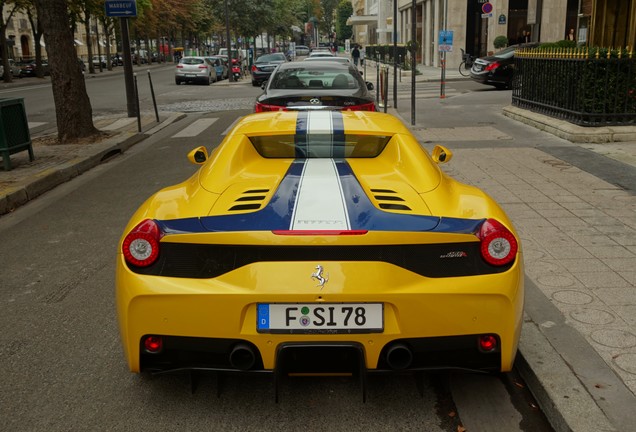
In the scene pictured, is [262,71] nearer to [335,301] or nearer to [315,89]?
[315,89]

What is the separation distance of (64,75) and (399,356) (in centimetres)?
1193

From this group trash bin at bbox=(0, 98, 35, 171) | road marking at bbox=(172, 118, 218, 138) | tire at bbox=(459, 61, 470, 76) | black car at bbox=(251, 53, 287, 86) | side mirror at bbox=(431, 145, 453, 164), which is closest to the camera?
side mirror at bbox=(431, 145, 453, 164)

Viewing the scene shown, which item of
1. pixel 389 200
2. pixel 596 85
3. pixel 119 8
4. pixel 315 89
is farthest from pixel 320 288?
pixel 119 8

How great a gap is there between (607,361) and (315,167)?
74.3 inches

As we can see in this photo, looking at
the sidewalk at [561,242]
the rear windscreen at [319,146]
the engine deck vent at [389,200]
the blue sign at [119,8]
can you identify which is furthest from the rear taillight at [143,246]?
the blue sign at [119,8]

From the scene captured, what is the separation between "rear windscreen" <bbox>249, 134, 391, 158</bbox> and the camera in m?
4.12

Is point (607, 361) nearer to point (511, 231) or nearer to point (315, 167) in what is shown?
point (511, 231)

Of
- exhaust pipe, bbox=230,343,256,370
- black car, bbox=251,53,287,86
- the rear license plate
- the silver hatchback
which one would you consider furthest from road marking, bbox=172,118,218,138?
the silver hatchback

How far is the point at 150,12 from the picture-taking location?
66.8m

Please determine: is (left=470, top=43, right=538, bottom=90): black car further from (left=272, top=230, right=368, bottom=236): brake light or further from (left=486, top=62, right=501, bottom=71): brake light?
(left=272, top=230, right=368, bottom=236): brake light

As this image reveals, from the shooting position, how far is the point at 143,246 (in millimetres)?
3057

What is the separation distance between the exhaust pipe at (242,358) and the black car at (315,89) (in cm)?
691

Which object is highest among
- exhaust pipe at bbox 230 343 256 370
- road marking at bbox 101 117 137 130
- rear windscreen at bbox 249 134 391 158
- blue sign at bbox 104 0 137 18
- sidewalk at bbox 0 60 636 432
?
blue sign at bbox 104 0 137 18

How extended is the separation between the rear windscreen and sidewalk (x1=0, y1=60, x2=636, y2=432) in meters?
1.43
